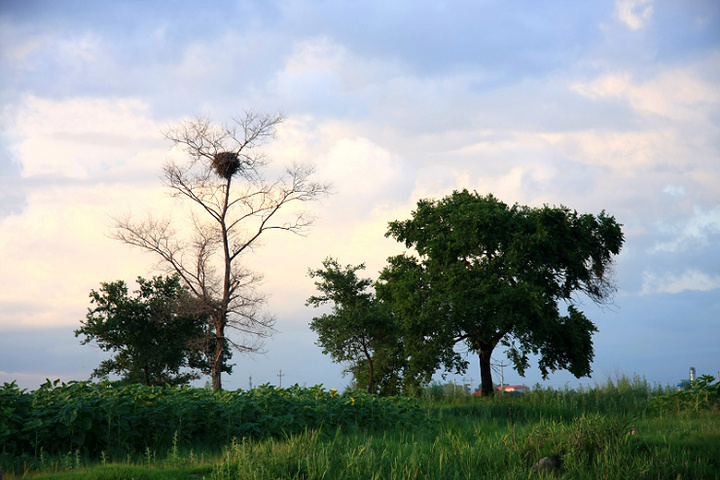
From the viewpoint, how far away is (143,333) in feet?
83.9

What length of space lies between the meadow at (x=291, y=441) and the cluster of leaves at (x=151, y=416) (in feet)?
0.06

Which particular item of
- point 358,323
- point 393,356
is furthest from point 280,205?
point 393,356

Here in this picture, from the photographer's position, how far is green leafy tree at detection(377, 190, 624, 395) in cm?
2053

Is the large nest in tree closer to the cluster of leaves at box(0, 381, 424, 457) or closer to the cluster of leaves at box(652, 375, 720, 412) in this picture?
the cluster of leaves at box(0, 381, 424, 457)

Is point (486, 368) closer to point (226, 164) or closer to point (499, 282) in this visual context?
point (499, 282)

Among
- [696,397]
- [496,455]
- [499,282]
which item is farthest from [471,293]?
[496,455]

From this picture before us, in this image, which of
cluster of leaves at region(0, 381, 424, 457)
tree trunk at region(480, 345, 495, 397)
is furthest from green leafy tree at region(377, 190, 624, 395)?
cluster of leaves at region(0, 381, 424, 457)

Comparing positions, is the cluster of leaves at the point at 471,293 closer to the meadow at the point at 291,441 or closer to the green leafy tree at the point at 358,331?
the green leafy tree at the point at 358,331

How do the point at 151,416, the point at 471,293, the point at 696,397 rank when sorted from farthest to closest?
the point at 471,293 < the point at 696,397 < the point at 151,416

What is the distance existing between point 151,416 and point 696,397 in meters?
12.2

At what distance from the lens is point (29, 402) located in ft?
28.8

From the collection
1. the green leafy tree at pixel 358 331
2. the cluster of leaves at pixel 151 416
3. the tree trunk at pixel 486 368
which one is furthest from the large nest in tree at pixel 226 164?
the cluster of leaves at pixel 151 416

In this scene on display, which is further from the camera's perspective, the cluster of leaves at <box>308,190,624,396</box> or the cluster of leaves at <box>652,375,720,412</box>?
the cluster of leaves at <box>308,190,624,396</box>

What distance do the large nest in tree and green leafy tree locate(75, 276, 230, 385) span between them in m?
5.40
